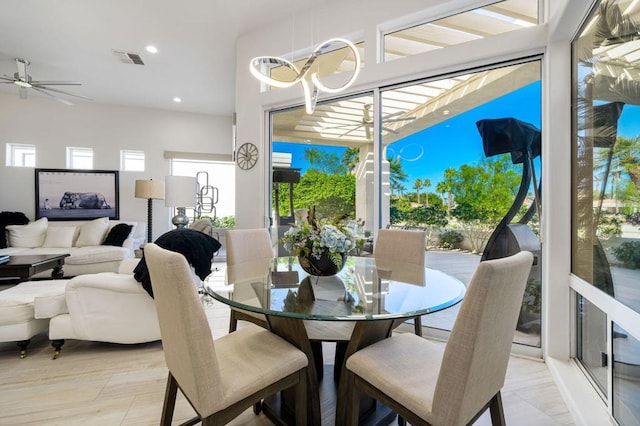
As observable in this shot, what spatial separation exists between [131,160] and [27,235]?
6.80ft

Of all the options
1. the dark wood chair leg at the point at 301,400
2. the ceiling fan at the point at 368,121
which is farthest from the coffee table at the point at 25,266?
the ceiling fan at the point at 368,121

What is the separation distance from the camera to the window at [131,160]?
6.07m

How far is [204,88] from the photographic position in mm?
5250

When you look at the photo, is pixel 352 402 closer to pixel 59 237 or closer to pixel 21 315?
pixel 21 315

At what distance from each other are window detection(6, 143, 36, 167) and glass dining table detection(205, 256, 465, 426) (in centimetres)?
591

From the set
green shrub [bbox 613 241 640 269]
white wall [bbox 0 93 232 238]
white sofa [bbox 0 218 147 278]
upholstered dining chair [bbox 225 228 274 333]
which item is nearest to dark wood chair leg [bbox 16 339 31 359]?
upholstered dining chair [bbox 225 228 274 333]

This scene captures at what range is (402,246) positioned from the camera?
241cm

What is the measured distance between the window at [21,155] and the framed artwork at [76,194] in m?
0.25

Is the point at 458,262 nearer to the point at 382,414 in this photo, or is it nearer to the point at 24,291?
the point at 382,414

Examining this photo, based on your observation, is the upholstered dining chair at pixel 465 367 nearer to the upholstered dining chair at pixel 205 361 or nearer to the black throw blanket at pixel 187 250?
the upholstered dining chair at pixel 205 361

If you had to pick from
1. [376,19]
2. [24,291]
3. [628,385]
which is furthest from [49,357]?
[376,19]

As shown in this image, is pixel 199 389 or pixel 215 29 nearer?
pixel 199 389

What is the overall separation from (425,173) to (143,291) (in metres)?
2.60

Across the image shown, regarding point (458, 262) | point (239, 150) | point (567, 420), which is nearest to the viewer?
point (567, 420)
